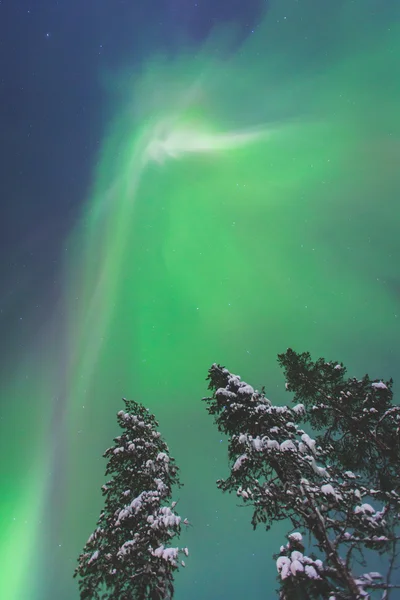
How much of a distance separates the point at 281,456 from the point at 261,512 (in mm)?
2005

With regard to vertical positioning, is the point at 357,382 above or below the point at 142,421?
below

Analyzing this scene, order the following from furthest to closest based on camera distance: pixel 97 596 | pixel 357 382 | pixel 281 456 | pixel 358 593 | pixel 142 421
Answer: pixel 142 421
pixel 357 382
pixel 97 596
pixel 281 456
pixel 358 593

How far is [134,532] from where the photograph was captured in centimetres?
1013

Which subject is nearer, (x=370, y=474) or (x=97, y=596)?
(x=97, y=596)

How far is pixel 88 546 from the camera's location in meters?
10.7

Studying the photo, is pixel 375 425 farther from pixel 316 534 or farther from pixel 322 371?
pixel 316 534

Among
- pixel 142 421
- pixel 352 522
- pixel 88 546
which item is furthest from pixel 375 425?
pixel 88 546

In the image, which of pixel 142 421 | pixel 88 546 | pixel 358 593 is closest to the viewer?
pixel 358 593

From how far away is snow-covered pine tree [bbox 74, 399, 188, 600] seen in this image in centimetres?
938

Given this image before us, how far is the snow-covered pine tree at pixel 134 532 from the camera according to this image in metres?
9.38

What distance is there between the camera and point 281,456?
8914 millimetres

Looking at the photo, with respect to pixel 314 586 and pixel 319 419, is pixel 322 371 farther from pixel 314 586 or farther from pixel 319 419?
pixel 314 586

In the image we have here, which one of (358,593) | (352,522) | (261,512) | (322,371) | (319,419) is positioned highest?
(322,371)

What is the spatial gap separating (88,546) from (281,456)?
23.5ft
